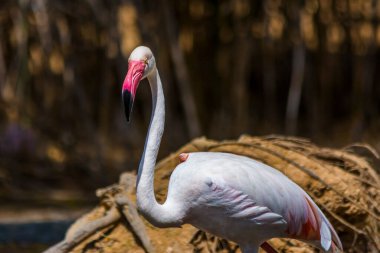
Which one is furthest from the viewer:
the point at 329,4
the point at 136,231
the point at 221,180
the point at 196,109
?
the point at 196,109

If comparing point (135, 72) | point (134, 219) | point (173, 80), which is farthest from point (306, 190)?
point (173, 80)

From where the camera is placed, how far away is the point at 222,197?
439 centimetres

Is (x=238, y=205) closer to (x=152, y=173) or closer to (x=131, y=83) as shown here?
(x=152, y=173)

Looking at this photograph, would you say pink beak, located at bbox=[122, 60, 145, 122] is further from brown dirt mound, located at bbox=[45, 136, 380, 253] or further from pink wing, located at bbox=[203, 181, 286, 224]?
brown dirt mound, located at bbox=[45, 136, 380, 253]

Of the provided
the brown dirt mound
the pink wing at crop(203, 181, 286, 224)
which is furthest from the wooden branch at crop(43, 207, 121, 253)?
the pink wing at crop(203, 181, 286, 224)

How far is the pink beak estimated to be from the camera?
13.5 ft

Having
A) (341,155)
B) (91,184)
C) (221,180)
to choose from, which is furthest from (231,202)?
(91,184)

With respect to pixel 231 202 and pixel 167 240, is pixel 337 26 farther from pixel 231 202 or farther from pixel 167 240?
pixel 231 202

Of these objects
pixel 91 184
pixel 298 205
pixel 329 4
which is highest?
pixel 329 4

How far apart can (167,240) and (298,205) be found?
112 cm

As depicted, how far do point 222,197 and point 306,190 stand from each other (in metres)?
1.27

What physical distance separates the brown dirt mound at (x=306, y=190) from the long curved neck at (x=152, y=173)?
39.0 inches

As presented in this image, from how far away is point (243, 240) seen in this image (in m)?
4.61

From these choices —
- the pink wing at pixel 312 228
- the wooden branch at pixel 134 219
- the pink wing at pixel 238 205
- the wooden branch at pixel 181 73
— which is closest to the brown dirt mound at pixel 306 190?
the wooden branch at pixel 134 219
